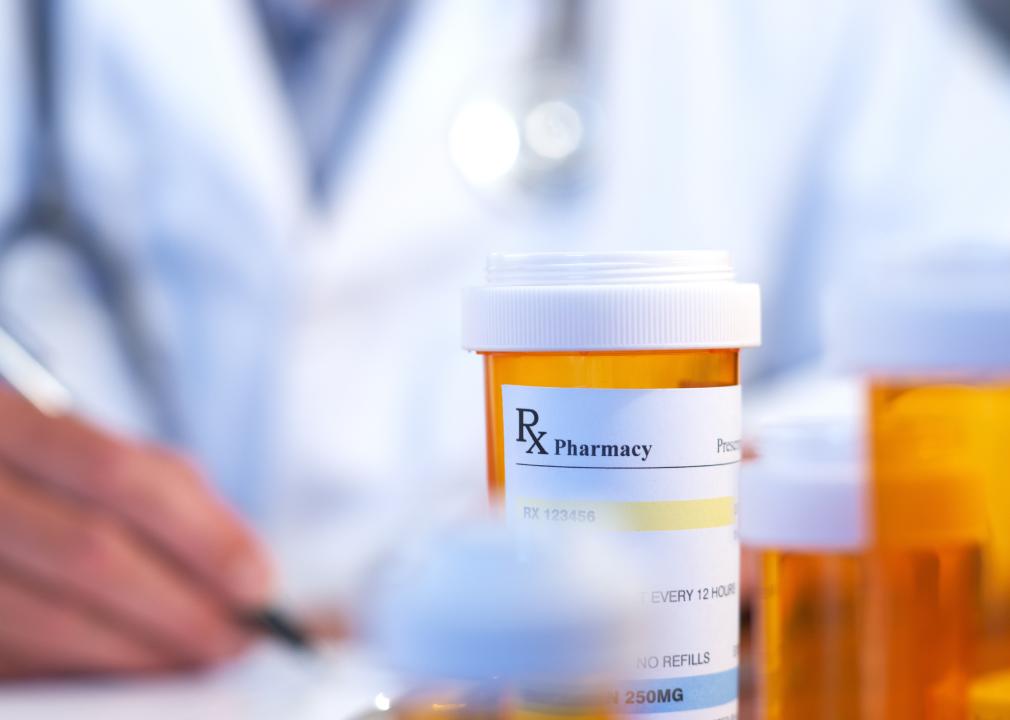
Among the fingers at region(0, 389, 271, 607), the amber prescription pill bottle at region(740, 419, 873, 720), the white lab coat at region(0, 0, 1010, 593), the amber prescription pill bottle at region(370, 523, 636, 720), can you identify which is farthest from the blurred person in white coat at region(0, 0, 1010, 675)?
the amber prescription pill bottle at region(370, 523, 636, 720)

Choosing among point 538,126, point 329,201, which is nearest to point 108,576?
point 329,201

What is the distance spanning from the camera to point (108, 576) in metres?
0.67

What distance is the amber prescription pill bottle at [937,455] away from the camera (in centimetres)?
41

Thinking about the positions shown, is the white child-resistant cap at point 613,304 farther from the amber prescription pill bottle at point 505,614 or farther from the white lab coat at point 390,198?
the white lab coat at point 390,198

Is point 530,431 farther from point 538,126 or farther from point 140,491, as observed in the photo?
point 538,126

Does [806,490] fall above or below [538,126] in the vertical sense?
below

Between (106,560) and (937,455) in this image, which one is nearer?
(937,455)

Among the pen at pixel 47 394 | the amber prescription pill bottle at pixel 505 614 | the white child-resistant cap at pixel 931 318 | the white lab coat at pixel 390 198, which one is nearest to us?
the amber prescription pill bottle at pixel 505 614

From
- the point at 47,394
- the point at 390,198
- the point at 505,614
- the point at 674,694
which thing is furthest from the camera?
the point at 390,198

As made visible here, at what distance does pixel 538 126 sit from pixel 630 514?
0.60 meters

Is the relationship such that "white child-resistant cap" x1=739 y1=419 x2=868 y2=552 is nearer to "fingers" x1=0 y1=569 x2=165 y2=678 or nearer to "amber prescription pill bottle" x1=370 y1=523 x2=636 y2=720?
"amber prescription pill bottle" x1=370 y1=523 x2=636 y2=720

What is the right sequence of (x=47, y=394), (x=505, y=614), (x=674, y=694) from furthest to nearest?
(x=47, y=394), (x=674, y=694), (x=505, y=614)

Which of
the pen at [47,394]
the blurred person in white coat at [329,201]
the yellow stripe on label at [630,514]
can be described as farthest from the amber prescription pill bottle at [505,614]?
the blurred person in white coat at [329,201]

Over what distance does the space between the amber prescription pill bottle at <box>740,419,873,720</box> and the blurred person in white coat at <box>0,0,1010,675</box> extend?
0.47m
